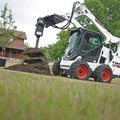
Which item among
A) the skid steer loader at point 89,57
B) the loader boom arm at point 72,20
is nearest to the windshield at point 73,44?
the skid steer loader at point 89,57

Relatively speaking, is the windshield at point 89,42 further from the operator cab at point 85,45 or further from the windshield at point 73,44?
the windshield at point 73,44

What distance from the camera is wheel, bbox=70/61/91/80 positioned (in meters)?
19.1

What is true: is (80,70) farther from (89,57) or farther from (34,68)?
(34,68)

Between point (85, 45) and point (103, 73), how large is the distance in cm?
170

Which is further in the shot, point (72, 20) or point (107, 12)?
point (107, 12)

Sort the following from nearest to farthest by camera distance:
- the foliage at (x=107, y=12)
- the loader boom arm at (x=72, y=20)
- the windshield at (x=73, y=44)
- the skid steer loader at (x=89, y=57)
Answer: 1. the skid steer loader at (x=89, y=57)
2. the windshield at (x=73, y=44)
3. the loader boom arm at (x=72, y=20)
4. the foliage at (x=107, y=12)

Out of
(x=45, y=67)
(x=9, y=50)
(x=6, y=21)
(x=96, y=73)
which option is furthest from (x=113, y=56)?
(x=9, y=50)

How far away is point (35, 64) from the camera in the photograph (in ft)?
72.0

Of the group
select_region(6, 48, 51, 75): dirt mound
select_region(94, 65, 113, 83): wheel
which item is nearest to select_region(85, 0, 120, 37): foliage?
select_region(6, 48, 51, 75): dirt mound

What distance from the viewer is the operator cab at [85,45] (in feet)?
67.4

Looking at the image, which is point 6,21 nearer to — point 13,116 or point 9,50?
point 9,50

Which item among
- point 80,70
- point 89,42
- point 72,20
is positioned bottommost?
point 80,70

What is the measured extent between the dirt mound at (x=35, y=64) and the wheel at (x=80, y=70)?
2274 mm

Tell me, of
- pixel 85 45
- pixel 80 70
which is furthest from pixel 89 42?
pixel 80 70
